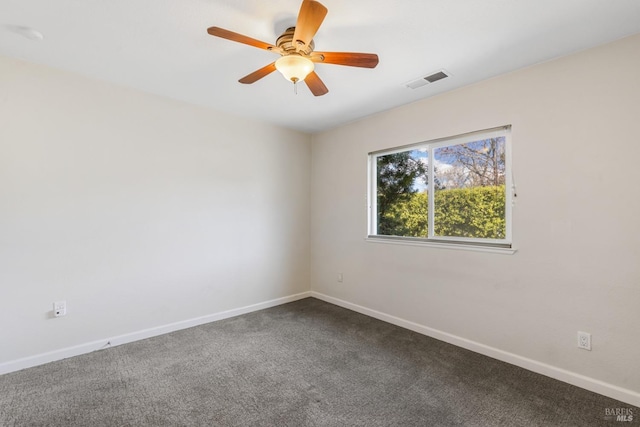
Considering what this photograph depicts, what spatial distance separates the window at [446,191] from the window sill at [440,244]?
0.04 m

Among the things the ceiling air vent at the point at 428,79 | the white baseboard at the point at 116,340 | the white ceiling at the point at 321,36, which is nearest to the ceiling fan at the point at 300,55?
the white ceiling at the point at 321,36

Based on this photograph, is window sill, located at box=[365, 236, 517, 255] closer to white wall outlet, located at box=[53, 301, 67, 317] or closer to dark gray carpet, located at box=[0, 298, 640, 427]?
dark gray carpet, located at box=[0, 298, 640, 427]

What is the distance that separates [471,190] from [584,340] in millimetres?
1384

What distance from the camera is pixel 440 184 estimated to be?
305 cm

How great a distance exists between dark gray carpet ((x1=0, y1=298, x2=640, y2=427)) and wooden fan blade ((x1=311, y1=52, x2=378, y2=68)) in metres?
2.16

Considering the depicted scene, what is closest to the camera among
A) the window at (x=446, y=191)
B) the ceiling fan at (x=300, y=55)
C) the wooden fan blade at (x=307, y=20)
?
the wooden fan blade at (x=307, y=20)

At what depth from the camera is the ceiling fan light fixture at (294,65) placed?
1840 millimetres

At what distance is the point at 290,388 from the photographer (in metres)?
2.11

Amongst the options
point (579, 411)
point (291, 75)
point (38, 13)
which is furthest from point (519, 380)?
point (38, 13)

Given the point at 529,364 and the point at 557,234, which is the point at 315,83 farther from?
the point at 529,364

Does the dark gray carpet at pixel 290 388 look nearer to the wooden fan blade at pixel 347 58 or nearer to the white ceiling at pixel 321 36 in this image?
the wooden fan blade at pixel 347 58

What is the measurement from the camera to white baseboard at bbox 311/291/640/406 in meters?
1.97

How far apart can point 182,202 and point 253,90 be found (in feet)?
4.57

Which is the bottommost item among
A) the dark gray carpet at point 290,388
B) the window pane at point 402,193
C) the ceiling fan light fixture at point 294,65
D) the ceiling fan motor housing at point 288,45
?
the dark gray carpet at point 290,388
